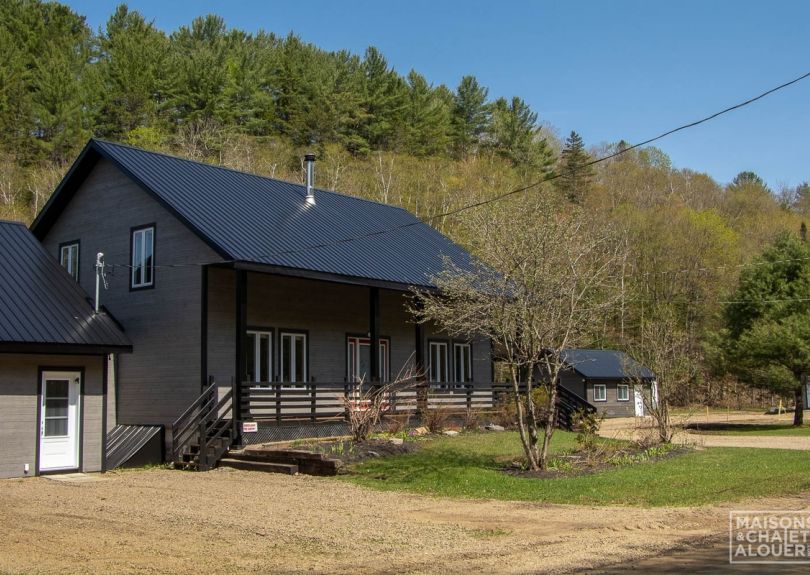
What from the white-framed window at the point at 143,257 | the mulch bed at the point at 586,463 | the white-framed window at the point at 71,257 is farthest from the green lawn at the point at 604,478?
the white-framed window at the point at 71,257

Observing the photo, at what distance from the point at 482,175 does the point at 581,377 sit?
15.0 m

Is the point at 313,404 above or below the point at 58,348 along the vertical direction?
below

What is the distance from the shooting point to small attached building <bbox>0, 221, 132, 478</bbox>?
661 inches

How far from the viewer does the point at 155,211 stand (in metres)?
21.8

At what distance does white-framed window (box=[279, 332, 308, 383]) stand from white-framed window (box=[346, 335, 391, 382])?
165 centimetres

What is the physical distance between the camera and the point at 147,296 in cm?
2162

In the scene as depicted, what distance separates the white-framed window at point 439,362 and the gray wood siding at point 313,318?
0.41 metres

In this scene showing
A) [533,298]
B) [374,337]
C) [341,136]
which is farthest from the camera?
[341,136]

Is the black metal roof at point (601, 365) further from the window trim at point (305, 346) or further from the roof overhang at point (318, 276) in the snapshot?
the window trim at point (305, 346)

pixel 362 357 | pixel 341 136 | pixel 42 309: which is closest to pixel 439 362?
pixel 362 357

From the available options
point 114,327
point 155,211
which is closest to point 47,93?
point 155,211

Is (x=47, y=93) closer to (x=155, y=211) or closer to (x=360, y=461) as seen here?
(x=155, y=211)

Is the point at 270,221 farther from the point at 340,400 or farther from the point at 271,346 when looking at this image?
the point at 340,400

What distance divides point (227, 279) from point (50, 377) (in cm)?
492
